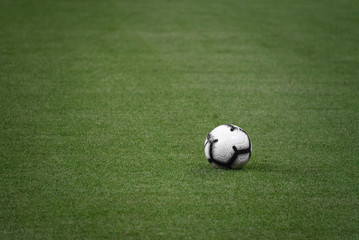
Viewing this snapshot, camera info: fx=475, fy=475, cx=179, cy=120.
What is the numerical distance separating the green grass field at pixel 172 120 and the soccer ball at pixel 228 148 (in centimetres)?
11

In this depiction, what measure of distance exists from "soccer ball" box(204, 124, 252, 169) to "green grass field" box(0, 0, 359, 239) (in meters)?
0.11

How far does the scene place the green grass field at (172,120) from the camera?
331cm

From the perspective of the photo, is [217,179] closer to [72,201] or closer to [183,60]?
[72,201]

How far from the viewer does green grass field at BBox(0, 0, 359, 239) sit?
3.31 m

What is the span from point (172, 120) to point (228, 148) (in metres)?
1.60

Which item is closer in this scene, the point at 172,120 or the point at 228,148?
the point at 228,148

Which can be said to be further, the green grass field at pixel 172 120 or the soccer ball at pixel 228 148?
the soccer ball at pixel 228 148

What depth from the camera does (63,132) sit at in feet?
16.3

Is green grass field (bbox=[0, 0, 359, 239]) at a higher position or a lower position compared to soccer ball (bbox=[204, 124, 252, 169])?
lower

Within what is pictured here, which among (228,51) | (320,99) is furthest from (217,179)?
(228,51)

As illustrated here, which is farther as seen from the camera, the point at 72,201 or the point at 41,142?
the point at 41,142

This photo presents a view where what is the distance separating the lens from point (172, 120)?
17.8ft

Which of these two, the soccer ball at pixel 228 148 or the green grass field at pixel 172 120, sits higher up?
the soccer ball at pixel 228 148

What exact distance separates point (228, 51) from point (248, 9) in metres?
3.30
